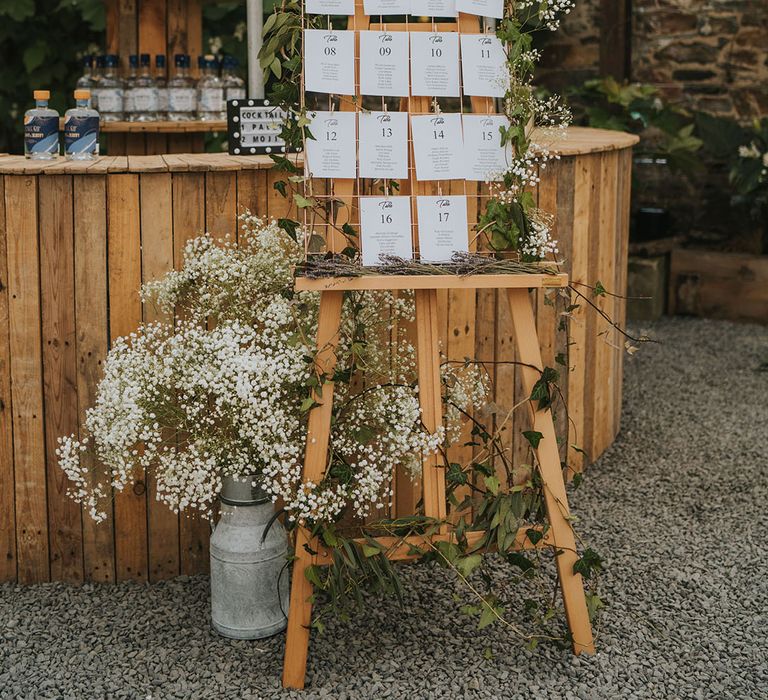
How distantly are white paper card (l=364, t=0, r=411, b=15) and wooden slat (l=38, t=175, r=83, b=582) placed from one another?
101 cm

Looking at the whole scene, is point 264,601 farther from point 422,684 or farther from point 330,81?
point 330,81

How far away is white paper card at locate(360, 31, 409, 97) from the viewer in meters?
2.76

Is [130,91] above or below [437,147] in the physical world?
above

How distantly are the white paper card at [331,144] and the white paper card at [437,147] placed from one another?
6.6 inches

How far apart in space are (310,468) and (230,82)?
9.36ft

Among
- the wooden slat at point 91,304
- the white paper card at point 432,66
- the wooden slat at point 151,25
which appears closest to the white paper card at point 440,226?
the white paper card at point 432,66

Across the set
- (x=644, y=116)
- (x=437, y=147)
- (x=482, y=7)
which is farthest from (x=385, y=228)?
(x=644, y=116)

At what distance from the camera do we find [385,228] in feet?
9.12

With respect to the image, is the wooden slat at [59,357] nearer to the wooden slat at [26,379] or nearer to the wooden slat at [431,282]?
the wooden slat at [26,379]

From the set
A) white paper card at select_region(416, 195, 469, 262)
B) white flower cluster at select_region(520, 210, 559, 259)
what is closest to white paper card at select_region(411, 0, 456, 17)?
white paper card at select_region(416, 195, 469, 262)

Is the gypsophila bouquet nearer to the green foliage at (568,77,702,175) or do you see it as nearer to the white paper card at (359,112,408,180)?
the white paper card at (359,112,408,180)

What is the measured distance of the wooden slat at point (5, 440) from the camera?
3.21 m

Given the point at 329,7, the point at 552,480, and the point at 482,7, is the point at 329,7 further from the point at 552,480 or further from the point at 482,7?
the point at 552,480

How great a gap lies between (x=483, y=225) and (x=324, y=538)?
0.88 metres
